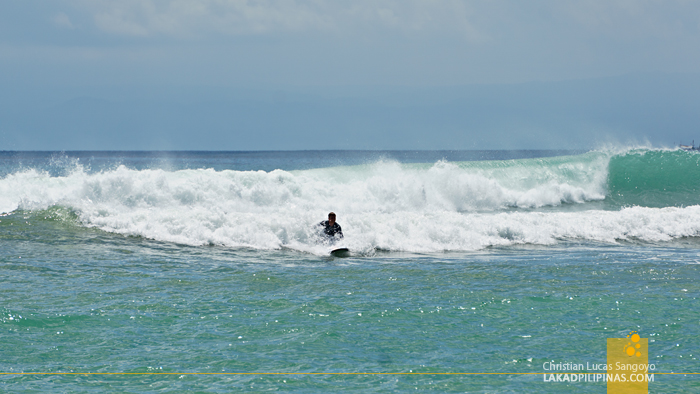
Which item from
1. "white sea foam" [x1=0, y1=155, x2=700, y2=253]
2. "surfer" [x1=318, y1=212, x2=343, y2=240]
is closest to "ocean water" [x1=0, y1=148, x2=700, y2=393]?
"white sea foam" [x1=0, y1=155, x2=700, y2=253]

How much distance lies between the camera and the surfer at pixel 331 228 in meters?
13.9

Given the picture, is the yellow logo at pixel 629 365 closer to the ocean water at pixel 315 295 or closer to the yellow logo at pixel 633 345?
the yellow logo at pixel 633 345

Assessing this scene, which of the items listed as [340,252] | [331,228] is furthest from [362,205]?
[340,252]

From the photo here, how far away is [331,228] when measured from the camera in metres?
14.0

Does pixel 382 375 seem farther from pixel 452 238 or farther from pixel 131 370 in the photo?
pixel 452 238

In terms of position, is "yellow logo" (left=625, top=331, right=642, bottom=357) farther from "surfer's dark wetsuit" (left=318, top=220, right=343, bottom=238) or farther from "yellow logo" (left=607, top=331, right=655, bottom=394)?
"surfer's dark wetsuit" (left=318, top=220, right=343, bottom=238)

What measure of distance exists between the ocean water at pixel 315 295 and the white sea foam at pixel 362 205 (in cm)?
9

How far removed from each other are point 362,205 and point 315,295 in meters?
15.3

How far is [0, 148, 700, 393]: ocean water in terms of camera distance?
19.2 feet

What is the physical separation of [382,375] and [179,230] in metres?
10.4

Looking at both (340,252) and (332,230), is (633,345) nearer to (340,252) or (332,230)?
(340,252)

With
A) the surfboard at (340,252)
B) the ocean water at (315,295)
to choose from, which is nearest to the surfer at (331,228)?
the ocean water at (315,295)

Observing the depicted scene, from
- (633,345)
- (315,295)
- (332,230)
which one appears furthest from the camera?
(332,230)

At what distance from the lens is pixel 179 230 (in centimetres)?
1491
